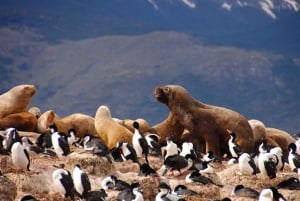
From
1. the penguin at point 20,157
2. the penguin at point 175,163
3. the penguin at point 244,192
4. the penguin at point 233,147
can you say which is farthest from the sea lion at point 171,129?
the penguin at point 20,157

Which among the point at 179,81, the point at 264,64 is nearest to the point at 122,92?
the point at 179,81

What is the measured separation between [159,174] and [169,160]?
0.50 metres

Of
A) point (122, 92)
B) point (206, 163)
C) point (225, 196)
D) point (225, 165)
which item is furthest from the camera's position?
point (122, 92)

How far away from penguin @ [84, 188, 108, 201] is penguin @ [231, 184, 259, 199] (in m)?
3.59

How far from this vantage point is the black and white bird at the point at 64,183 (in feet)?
80.1

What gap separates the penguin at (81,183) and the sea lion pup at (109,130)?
9.10 m

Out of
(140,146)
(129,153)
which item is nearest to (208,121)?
(140,146)

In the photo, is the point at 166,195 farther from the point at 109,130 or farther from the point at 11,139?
the point at 109,130

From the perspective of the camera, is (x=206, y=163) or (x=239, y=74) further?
(x=239, y=74)

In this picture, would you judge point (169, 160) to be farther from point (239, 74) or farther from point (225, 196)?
point (239, 74)

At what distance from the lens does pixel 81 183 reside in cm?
2455

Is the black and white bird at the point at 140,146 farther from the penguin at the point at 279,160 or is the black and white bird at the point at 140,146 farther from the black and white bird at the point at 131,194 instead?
the black and white bird at the point at 131,194

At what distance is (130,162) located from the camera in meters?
30.0

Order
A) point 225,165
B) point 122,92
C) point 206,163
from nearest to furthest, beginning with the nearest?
point 206,163 < point 225,165 < point 122,92
